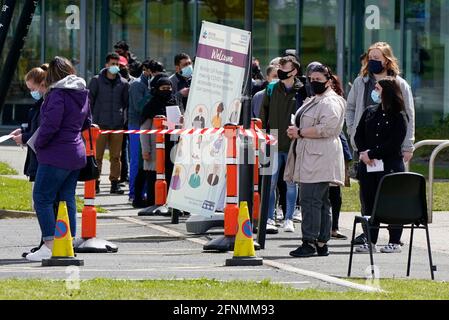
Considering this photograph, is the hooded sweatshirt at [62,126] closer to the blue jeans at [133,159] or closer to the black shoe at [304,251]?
the black shoe at [304,251]

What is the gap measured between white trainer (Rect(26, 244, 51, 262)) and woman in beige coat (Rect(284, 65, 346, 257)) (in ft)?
7.71

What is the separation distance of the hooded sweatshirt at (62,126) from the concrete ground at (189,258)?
97cm

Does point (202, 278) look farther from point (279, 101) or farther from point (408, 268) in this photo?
point (279, 101)

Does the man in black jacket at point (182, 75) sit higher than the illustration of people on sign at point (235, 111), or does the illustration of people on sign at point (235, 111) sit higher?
the man in black jacket at point (182, 75)

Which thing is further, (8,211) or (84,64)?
(84,64)

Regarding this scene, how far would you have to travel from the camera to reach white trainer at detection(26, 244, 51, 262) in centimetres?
1333

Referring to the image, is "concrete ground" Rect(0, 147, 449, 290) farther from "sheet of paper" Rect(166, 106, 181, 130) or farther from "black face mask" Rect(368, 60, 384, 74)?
"black face mask" Rect(368, 60, 384, 74)

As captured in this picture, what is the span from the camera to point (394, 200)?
40.4 feet

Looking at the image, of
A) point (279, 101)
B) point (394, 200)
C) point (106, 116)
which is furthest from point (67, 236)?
point (106, 116)

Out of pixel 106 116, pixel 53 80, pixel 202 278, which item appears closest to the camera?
pixel 202 278

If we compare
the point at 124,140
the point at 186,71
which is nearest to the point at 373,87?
the point at 186,71

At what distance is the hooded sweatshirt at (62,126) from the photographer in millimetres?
13102

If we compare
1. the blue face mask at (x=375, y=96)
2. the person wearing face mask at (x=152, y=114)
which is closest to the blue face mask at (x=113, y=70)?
the person wearing face mask at (x=152, y=114)

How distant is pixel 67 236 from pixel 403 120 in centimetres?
362
